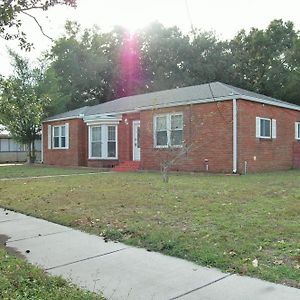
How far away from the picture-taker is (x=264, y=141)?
60.2 feet

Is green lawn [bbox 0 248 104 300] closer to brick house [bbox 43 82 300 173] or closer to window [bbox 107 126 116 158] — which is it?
brick house [bbox 43 82 300 173]

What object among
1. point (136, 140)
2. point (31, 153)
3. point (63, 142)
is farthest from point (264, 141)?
point (31, 153)

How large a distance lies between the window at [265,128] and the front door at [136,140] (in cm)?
671

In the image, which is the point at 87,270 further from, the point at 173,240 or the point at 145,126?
the point at 145,126

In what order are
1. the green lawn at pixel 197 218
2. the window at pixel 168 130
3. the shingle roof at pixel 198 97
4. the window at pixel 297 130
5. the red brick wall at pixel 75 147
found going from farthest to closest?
the red brick wall at pixel 75 147 → the window at pixel 297 130 → the window at pixel 168 130 → the shingle roof at pixel 198 97 → the green lawn at pixel 197 218

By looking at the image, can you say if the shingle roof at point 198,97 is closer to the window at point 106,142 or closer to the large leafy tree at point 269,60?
the window at point 106,142

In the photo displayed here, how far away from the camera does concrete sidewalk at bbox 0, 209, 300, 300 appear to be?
395cm

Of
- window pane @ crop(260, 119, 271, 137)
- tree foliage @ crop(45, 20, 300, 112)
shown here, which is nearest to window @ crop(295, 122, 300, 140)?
window pane @ crop(260, 119, 271, 137)

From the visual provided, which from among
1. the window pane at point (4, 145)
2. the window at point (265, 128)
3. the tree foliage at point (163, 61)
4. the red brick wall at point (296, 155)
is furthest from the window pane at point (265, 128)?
the window pane at point (4, 145)

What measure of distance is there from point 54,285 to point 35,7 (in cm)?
462

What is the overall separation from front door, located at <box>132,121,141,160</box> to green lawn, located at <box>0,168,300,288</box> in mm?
9884

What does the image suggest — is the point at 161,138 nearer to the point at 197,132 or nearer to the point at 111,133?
the point at 197,132

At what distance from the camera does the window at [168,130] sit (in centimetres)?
1862

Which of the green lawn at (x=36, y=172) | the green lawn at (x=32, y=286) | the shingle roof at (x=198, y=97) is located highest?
the shingle roof at (x=198, y=97)
